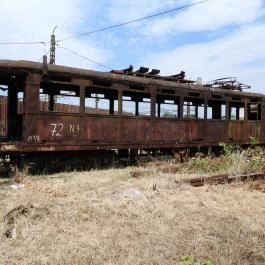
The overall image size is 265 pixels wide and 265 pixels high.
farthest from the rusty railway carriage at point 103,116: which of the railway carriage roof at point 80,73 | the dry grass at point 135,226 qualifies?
the dry grass at point 135,226

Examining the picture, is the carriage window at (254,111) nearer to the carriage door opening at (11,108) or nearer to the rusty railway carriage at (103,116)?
the rusty railway carriage at (103,116)

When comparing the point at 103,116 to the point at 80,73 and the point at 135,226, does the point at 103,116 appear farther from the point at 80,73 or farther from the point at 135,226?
the point at 135,226

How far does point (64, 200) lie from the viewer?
742 cm

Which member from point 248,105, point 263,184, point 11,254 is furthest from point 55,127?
point 248,105

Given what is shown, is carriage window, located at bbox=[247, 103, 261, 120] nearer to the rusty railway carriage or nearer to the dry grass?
the rusty railway carriage

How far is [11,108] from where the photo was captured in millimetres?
12953

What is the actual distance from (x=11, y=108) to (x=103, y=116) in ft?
8.70

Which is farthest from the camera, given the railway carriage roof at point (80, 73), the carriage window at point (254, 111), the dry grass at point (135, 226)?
the carriage window at point (254, 111)

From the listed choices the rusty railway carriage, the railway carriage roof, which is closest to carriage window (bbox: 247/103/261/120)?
the rusty railway carriage

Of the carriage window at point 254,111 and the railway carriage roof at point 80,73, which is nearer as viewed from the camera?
the railway carriage roof at point 80,73

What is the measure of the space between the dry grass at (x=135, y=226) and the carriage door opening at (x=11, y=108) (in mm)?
4310

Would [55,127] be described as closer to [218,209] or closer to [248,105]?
[218,209]

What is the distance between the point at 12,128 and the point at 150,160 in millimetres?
4547

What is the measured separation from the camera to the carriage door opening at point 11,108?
41.3ft
